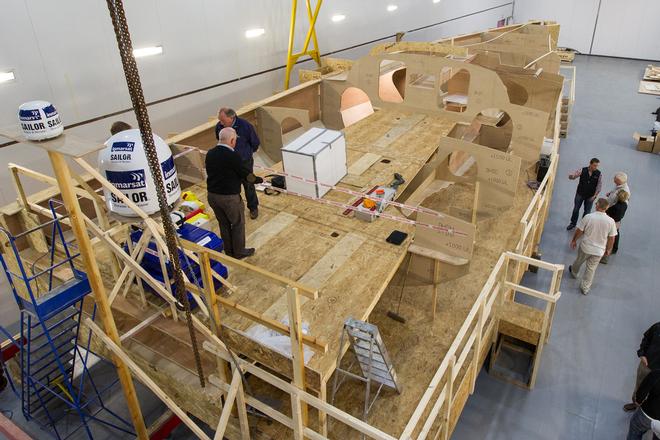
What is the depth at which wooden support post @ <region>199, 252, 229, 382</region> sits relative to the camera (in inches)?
173

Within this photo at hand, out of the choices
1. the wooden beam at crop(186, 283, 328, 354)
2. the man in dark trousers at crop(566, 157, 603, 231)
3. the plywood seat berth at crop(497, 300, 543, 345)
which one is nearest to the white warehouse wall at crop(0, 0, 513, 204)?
the wooden beam at crop(186, 283, 328, 354)

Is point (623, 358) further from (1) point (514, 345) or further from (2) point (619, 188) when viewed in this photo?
(2) point (619, 188)

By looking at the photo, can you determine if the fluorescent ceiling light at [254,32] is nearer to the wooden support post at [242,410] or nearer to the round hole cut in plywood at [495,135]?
the round hole cut in plywood at [495,135]

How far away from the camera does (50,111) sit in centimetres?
408

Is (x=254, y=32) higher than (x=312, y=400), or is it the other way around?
(x=254, y=32)

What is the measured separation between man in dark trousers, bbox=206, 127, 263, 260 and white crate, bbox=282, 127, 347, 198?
147cm

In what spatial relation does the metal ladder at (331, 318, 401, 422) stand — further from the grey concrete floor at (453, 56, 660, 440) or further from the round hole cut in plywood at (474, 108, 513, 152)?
the round hole cut in plywood at (474, 108, 513, 152)

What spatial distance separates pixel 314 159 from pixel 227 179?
189cm

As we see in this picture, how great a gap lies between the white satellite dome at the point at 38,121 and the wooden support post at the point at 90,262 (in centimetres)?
18

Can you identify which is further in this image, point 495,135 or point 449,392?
point 495,135

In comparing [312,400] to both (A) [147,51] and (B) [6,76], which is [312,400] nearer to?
(B) [6,76]

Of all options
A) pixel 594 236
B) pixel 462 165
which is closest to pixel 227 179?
pixel 594 236

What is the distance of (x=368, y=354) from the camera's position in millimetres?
4938

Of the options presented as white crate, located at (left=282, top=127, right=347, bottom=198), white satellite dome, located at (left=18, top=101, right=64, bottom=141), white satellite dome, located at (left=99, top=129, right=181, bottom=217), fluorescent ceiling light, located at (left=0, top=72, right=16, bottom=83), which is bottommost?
white crate, located at (left=282, top=127, right=347, bottom=198)
